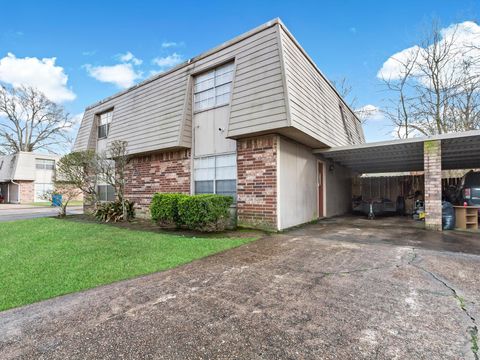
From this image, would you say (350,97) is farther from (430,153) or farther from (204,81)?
(204,81)

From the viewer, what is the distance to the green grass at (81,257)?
3.22 m

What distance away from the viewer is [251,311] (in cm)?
249

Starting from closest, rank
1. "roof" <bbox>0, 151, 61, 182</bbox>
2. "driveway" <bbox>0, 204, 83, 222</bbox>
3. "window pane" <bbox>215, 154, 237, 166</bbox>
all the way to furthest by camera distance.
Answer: "window pane" <bbox>215, 154, 237, 166</bbox> < "driveway" <bbox>0, 204, 83, 222</bbox> < "roof" <bbox>0, 151, 61, 182</bbox>

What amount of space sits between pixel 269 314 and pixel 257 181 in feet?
15.7

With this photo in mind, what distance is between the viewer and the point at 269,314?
2.43m

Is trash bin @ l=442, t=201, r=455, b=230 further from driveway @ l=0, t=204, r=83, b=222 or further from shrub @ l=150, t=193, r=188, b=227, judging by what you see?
driveway @ l=0, t=204, r=83, b=222

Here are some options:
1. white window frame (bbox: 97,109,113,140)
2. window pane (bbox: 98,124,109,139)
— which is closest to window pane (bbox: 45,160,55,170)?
white window frame (bbox: 97,109,113,140)

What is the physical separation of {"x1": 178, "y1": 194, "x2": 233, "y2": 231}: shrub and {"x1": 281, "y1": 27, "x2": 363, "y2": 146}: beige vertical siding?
282 centimetres

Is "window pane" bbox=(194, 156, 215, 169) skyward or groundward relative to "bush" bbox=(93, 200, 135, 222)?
skyward

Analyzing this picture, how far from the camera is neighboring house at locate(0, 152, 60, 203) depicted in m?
26.3

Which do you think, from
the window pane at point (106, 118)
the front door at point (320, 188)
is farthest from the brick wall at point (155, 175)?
the front door at point (320, 188)

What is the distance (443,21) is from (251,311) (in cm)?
2127

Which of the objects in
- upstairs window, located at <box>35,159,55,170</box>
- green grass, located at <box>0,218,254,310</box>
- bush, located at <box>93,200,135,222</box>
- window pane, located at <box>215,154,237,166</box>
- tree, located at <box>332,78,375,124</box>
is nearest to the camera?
green grass, located at <box>0,218,254,310</box>

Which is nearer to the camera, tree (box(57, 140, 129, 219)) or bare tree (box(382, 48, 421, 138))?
tree (box(57, 140, 129, 219))
